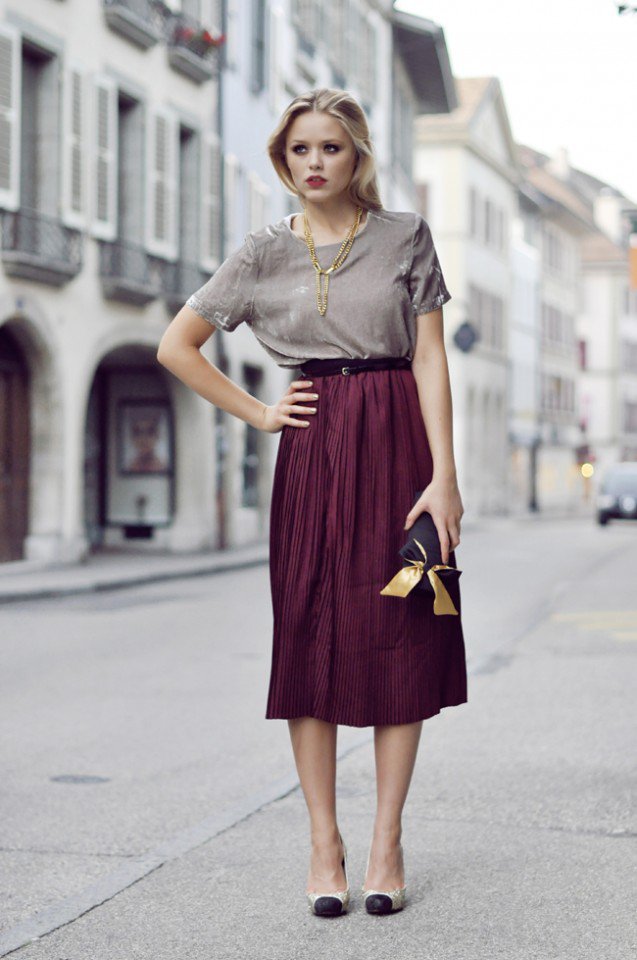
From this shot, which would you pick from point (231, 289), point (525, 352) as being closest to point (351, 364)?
point (231, 289)

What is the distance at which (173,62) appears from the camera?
25359mm

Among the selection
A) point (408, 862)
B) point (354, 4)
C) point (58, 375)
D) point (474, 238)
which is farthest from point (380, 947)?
point (474, 238)

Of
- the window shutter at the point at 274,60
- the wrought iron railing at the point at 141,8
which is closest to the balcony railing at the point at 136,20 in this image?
the wrought iron railing at the point at 141,8

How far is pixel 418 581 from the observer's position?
408 centimetres

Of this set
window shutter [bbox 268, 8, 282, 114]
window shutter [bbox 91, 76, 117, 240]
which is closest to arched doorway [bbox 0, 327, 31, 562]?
window shutter [bbox 91, 76, 117, 240]

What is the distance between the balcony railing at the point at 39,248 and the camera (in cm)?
1994

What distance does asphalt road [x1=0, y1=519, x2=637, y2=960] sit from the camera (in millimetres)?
3979

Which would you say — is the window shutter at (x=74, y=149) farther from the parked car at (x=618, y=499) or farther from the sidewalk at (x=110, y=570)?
the parked car at (x=618, y=499)

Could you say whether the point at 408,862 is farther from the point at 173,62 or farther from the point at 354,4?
the point at 354,4

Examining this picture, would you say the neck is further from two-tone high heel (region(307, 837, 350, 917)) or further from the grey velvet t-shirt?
two-tone high heel (region(307, 837, 350, 917))

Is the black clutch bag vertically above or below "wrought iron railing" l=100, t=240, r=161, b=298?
below

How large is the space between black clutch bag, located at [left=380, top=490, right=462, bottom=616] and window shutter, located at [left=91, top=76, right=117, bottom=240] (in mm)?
18769

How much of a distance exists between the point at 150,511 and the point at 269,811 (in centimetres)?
2181

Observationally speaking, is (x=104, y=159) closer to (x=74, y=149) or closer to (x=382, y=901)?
(x=74, y=149)
